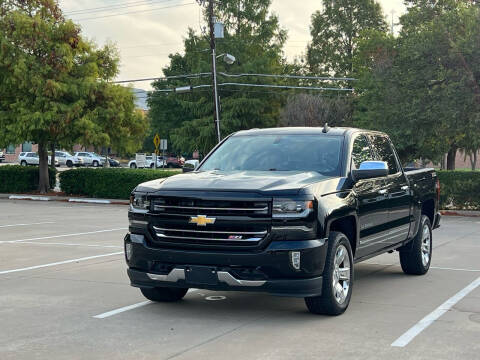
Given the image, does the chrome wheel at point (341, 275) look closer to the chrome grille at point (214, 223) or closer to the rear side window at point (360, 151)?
the chrome grille at point (214, 223)

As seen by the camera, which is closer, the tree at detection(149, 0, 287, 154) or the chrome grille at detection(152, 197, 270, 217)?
the chrome grille at detection(152, 197, 270, 217)

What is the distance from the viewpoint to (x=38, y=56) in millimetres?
31062

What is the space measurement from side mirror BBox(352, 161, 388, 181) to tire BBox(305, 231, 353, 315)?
863mm

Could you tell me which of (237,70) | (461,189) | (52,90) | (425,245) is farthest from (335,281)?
(237,70)

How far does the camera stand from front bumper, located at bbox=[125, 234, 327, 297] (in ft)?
22.0

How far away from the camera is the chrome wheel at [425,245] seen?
1026 cm

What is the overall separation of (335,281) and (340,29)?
6562 centimetres

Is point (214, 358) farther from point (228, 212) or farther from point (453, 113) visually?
point (453, 113)

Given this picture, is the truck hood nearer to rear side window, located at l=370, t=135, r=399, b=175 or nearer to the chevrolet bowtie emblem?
the chevrolet bowtie emblem

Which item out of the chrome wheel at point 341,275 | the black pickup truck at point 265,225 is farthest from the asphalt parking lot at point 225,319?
the black pickup truck at point 265,225

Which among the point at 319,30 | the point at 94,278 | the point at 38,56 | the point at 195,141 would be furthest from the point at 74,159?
the point at 94,278

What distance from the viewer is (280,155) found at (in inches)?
327

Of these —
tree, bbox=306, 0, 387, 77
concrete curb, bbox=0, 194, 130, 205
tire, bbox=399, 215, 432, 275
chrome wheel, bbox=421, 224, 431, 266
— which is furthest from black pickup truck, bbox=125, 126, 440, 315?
tree, bbox=306, 0, 387, 77

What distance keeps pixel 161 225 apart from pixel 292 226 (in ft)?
4.33
